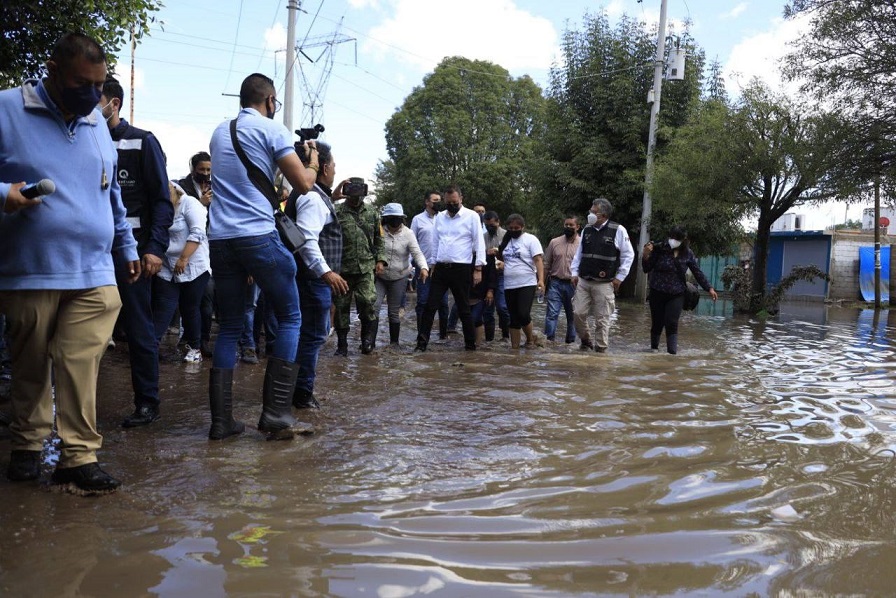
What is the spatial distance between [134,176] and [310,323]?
1446mm

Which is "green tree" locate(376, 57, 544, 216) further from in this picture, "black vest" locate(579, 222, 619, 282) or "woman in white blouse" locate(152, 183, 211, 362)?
"woman in white blouse" locate(152, 183, 211, 362)

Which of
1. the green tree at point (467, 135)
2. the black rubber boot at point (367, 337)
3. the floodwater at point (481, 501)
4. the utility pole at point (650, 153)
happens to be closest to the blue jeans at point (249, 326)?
the black rubber boot at point (367, 337)

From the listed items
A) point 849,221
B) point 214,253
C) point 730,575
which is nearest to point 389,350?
point 214,253

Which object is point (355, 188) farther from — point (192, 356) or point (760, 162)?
point (760, 162)

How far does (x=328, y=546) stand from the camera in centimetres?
285

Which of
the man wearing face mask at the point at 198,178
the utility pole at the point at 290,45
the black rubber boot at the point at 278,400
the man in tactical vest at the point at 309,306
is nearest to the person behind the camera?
the black rubber boot at the point at 278,400

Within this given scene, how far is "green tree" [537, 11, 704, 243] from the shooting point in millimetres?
27484

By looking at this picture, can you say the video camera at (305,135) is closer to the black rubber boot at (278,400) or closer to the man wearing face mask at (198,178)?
the black rubber boot at (278,400)

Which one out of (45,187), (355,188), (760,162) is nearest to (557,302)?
(355,188)

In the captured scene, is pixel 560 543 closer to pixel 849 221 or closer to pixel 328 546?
pixel 328 546

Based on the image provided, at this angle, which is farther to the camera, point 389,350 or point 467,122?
point 467,122

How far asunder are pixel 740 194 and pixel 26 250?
67.1 ft

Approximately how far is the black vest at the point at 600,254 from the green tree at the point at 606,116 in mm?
17831

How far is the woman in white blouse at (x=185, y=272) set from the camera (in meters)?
6.98
